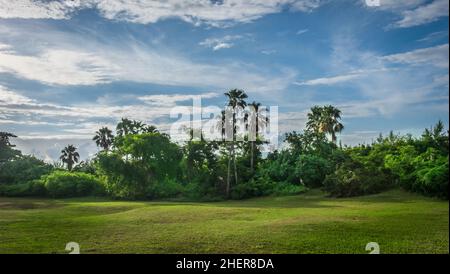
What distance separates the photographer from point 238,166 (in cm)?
4972

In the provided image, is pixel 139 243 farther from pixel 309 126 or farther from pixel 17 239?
pixel 309 126

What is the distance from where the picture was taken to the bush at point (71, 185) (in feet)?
167

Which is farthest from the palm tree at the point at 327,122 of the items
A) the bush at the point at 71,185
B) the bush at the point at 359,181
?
the bush at the point at 71,185

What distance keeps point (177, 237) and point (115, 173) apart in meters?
35.0

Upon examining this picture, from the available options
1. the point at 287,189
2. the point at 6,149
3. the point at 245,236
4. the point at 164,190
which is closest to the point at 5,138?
the point at 6,149

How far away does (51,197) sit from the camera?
167ft

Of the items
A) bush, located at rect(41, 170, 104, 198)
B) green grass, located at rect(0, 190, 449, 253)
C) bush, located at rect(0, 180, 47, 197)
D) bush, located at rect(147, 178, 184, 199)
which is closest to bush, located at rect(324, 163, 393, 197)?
green grass, located at rect(0, 190, 449, 253)

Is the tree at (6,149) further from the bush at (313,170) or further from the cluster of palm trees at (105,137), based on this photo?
the bush at (313,170)

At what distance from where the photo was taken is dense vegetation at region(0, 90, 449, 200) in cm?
3772

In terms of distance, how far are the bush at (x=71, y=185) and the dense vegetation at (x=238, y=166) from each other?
0.13 metres

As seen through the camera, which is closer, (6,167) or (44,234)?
(44,234)

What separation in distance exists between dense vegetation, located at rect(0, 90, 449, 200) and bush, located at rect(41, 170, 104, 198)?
13 centimetres

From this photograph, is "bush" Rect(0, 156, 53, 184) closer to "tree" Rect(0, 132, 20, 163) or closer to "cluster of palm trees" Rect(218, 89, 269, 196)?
"tree" Rect(0, 132, 20, 163)

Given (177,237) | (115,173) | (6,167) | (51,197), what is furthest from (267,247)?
(6,167)
